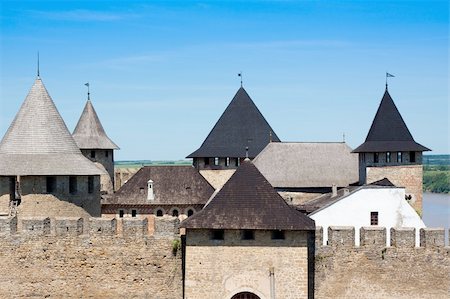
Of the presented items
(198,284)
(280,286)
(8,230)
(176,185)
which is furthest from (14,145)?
(176,185)

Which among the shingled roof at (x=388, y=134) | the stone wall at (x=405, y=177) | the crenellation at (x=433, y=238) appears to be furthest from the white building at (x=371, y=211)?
the shingled roof at (x=388, y=134)

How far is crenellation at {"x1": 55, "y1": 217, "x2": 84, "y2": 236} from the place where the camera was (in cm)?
2152

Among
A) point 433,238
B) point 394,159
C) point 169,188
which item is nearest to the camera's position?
point 433,238

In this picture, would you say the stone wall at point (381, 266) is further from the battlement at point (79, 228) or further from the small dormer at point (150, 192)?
the small dormer at point (150, 192)

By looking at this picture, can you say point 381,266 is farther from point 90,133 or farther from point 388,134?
point 90,133

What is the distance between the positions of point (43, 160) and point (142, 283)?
5474 millimetres

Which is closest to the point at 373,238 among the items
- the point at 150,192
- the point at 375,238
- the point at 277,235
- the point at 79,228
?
the point at 375,238

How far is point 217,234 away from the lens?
2080 cm

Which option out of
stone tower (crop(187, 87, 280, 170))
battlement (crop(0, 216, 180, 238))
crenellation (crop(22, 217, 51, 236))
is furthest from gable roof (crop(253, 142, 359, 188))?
crenellation (crop(22, 217, 51, 236))

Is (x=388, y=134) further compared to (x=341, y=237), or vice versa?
(x=388, y=134)

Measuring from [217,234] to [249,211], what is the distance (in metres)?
1.15

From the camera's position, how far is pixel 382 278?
21.6 meters

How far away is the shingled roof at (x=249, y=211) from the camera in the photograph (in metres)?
20.4

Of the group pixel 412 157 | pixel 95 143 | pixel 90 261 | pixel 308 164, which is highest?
pixel 95 143
